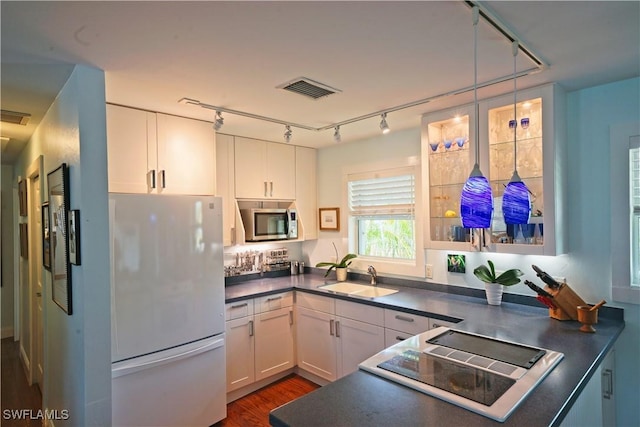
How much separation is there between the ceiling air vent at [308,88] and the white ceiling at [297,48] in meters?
0.05

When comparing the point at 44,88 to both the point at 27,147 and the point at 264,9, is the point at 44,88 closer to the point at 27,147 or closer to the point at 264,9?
the point at 264,9

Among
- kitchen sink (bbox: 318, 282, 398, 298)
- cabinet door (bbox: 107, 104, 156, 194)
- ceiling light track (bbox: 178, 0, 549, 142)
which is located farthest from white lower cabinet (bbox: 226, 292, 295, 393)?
ceiling light track (bbox: 178, 0, 549, 142)

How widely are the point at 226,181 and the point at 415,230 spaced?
5.94 feet

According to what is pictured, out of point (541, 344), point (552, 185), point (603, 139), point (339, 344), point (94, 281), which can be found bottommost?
point (339, 344)

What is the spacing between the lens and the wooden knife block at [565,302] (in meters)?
2.14

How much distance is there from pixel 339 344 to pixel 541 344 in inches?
65.2

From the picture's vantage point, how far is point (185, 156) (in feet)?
9.25

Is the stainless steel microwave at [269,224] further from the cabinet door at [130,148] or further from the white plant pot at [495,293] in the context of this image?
the white plant pot at [495,293]

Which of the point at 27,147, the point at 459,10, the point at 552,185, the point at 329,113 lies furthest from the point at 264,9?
the point at 27,147

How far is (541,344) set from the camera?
1.78 m

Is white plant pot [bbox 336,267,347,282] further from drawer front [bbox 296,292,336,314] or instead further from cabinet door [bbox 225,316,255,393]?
cabinet door [bbox 225,316,255,393]

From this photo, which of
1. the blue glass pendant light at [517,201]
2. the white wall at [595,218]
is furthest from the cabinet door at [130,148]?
the white wall at [595,218]

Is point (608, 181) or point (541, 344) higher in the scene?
point (608, 181)

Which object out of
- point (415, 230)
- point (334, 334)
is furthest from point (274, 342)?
point (415, 230)
